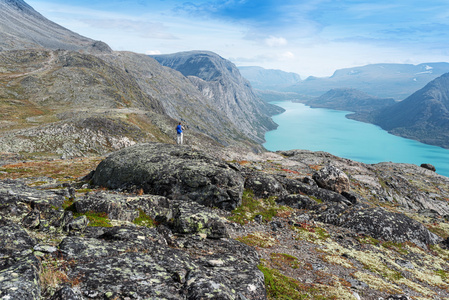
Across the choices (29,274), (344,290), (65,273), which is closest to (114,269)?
(65,273)

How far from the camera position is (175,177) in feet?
77.7

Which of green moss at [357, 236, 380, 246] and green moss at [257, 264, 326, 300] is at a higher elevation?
green moss at [257, 264, 326, 300]

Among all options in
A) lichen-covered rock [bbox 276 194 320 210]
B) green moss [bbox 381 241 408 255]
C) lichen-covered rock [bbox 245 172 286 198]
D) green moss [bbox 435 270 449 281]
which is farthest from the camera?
lichen-covered rock [bbox 245 172 286 198]

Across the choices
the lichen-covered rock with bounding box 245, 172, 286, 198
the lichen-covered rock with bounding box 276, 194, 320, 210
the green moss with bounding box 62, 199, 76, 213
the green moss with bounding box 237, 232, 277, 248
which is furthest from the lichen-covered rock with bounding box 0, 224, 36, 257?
the lichen-covered rock with bounding box 276, 194, 320, 210

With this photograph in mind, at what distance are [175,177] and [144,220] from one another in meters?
7.42

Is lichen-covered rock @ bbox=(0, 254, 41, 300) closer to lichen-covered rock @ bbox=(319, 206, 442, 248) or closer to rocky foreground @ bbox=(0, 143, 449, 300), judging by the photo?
rocky foreground @ bbox=(0, 143, 449, 300)

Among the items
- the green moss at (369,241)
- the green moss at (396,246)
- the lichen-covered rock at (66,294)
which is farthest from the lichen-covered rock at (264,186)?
the lichen-covered rock at (66,294)

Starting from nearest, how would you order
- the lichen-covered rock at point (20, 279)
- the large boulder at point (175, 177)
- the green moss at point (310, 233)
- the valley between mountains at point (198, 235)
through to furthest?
1. the lichen-covered rock at point (20, 279)
2. the valley between mountains at point (198, 235)
3. the green moss at point (310, 233)
4. the large boulder at point (175, 177)

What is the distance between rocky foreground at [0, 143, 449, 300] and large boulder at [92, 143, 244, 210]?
12 cm

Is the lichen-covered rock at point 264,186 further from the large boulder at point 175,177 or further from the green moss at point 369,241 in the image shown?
the green moss at point 369,241

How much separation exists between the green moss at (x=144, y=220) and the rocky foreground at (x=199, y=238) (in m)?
0.08

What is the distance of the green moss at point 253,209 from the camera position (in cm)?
2314

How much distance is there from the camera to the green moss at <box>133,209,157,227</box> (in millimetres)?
16155

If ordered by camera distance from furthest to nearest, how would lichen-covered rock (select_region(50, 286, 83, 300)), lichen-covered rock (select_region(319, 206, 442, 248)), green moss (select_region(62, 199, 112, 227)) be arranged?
lichen-covered rock (select_region(319, 206, 442, 248)) → green moss (select_region(62, 199, 112, 227)) → lichen-covered rock (select_region(50, 286, 83, 300))
